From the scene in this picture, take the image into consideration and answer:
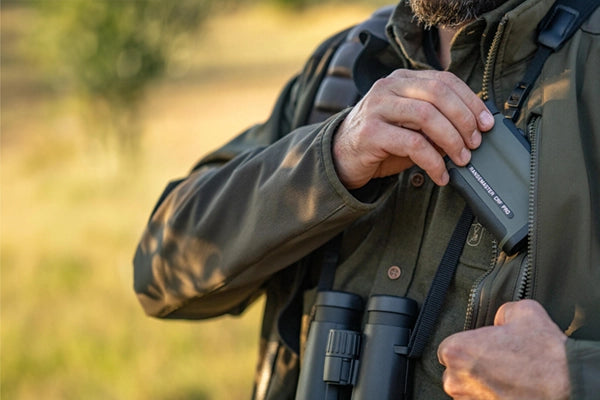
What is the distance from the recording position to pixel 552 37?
205cm

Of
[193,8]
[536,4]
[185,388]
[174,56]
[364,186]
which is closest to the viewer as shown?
[536,4]

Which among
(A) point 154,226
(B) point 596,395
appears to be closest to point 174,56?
(A) point 154,226

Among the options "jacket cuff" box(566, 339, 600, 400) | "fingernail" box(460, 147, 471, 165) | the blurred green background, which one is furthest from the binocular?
the blurred green background

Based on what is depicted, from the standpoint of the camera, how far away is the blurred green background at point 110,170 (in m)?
5.80

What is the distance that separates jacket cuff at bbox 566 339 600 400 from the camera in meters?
1.66

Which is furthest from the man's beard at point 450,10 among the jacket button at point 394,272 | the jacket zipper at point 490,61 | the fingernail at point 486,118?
the jacket button at point 394,272

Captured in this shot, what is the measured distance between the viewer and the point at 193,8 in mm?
15719

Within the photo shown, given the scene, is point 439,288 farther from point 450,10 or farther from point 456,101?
point 450,10

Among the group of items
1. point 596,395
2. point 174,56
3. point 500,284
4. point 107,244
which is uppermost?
point 174,56

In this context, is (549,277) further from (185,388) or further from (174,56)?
(174,56)

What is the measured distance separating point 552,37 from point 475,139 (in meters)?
0.34

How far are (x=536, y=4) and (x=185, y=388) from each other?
3862 millimetres

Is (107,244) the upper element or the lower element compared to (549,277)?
upper

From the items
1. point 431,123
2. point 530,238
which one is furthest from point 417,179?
point 530,238
